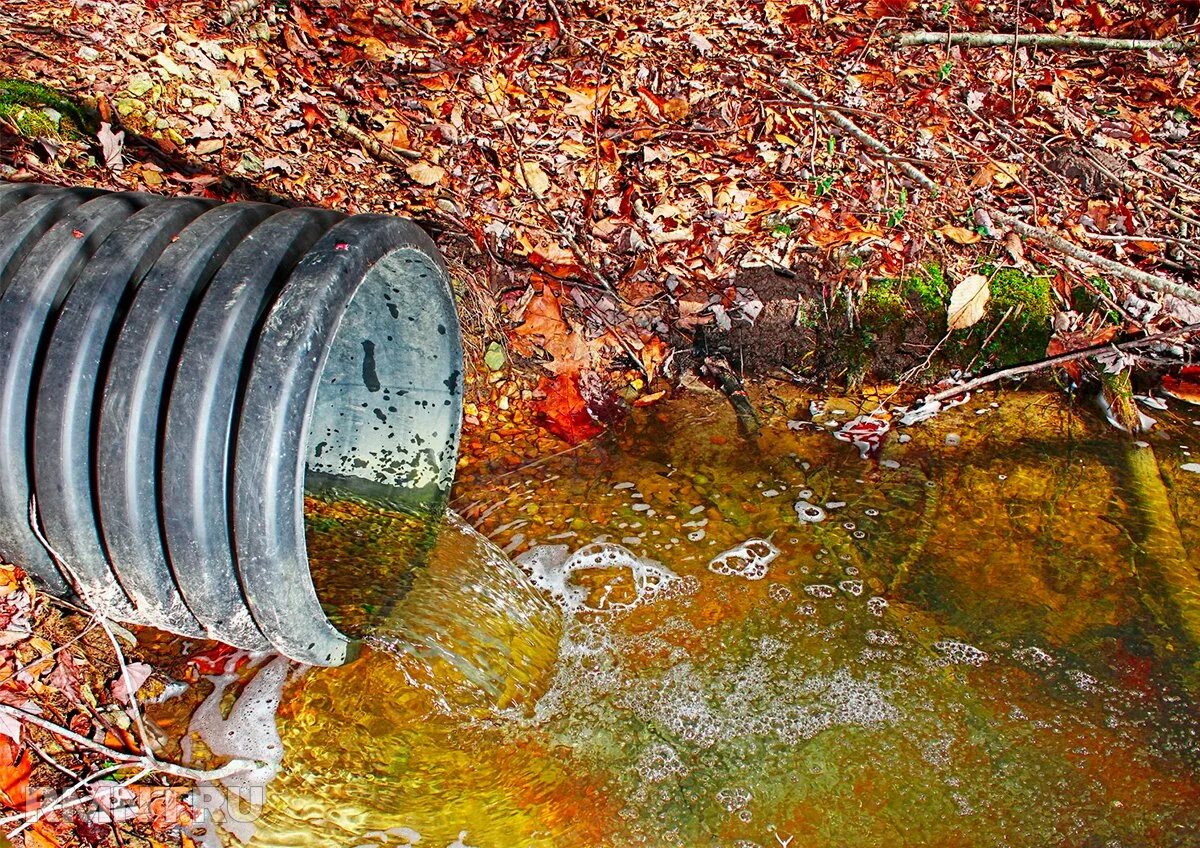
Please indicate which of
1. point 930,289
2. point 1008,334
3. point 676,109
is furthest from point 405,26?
point 1008,334

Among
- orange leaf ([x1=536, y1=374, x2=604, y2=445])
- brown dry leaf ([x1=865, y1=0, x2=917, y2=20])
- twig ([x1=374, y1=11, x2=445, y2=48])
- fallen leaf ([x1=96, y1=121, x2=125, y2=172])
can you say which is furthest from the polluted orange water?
brown dry leaf ([x1=865, y1=0, x2=917, y2=20])

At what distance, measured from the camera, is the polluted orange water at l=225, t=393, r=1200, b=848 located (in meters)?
2.53

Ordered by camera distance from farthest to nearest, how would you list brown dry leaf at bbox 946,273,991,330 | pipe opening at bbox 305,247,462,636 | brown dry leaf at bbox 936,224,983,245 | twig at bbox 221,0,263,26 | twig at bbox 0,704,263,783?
1. brown dry leaf at bbox 936,224,983,245
2. twig at bbox 221,0,263,26
3. brown dry leaf at bbox 946,273,991,330
4. pipe opening at bbox 305,247,462,636
5. twig at bbox 0,704,263,783

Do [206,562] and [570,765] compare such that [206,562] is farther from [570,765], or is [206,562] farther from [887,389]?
[887,389]

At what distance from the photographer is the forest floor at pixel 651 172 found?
366 cm

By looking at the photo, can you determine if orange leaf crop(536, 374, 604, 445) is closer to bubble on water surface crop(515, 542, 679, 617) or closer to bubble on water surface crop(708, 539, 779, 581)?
bubble on water surface crop(515, 542, 679, 617)

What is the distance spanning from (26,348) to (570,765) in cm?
192

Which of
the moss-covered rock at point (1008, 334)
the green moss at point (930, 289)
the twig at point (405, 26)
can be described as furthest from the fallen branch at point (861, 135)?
the twig at point (405, 26)

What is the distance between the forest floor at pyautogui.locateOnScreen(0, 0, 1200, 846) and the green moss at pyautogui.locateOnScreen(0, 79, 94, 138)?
0.01m

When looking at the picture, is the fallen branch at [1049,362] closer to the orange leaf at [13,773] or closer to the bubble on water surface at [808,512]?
the bubble on water surface at [808,512]

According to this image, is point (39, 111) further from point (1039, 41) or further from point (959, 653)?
point (1039, 41)

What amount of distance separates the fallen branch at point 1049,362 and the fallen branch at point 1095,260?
0.60 feet

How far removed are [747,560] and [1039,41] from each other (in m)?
3.60

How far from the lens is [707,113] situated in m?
4.27
